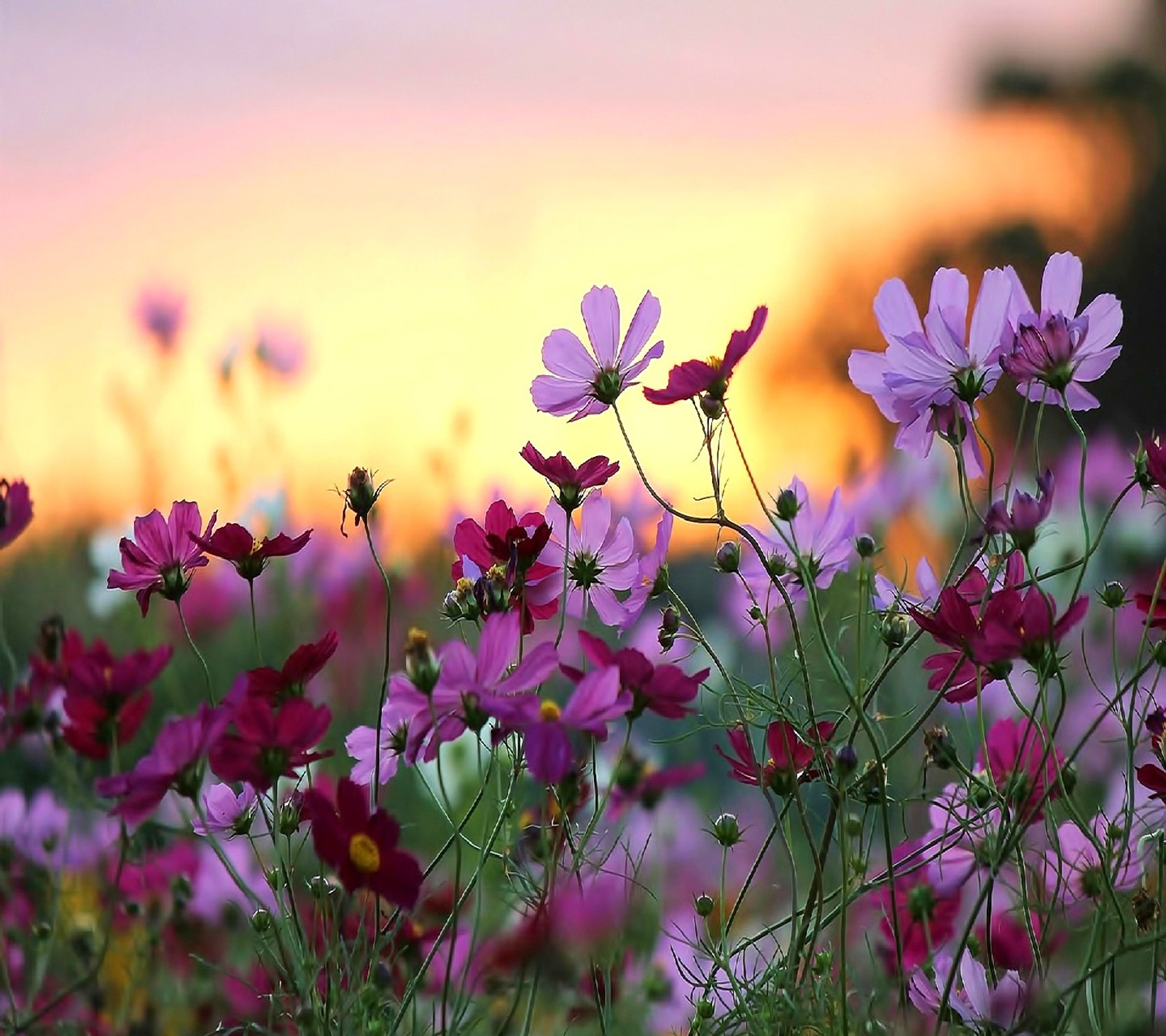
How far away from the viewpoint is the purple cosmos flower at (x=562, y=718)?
1.41ft

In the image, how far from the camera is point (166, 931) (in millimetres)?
1006

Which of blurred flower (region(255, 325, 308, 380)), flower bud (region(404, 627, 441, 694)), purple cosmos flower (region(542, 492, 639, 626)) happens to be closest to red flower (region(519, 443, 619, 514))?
purple cosmos flower (region(542, 492, 639, 626))

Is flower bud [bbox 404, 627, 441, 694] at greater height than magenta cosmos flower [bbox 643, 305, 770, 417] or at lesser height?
lesser

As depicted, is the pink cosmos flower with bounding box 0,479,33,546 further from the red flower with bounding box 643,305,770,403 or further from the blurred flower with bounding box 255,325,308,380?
the blurred flower with bounding box 255,325,308,380

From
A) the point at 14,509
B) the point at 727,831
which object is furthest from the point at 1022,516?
the point at 14,509

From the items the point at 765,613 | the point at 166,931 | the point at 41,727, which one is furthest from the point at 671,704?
the point at 166,931

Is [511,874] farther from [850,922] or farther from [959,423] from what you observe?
[850,922]

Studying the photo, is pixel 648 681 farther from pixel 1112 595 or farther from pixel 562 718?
pixel 1112 595

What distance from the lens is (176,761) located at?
459 millimetres

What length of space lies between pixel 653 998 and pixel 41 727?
1.23ft

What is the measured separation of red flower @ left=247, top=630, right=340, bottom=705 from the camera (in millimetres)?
509

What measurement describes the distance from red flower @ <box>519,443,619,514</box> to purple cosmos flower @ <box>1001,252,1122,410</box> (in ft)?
0.49

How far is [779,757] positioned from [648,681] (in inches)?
4.1

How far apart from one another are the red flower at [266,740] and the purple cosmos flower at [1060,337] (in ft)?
0.90
